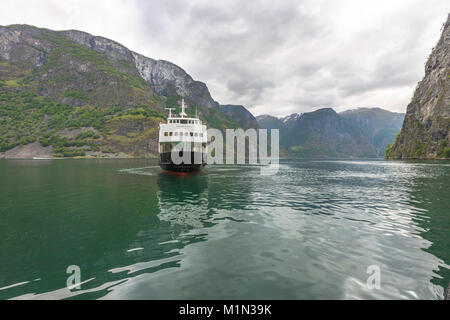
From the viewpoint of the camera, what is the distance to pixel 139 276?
25.6 feet

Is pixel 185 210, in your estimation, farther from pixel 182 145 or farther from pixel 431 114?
pixel 431 114

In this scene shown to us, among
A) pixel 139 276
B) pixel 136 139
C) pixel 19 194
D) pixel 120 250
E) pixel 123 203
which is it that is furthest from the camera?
pixel 136 139

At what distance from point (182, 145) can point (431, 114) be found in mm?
152520

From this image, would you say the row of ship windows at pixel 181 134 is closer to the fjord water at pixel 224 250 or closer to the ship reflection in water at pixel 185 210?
the ship reflection in water at pixel 185 210

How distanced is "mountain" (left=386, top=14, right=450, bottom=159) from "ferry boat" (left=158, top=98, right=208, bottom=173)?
126 metres

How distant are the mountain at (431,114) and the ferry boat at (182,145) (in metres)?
126

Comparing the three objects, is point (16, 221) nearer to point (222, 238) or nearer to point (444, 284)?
point (222, 238)

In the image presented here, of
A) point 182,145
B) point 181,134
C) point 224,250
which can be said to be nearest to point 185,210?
point 224,250

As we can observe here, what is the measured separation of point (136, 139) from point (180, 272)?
203484 millimetres

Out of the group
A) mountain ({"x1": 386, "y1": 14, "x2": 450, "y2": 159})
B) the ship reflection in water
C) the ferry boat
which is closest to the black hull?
the ferry boat

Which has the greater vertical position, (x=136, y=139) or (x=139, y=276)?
(x=136, y=139)

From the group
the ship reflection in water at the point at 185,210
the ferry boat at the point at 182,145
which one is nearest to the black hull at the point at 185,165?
the ferry boat at the point at 182,145

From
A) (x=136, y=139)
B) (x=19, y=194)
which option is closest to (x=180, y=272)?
(x=19, y=194)
